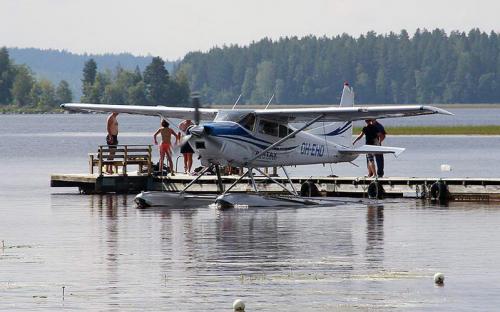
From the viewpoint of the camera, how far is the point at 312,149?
97.7 ft

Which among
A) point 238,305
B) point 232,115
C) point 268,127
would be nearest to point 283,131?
point 268,127

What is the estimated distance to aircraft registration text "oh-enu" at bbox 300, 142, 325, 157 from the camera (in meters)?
29.5

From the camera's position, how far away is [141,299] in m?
15.1

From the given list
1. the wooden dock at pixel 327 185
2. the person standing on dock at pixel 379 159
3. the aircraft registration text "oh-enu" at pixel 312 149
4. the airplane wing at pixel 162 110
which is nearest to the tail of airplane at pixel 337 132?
the person standing on dock at pixel 379 159

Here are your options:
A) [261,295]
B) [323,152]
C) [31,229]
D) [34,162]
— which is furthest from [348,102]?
[34,162]

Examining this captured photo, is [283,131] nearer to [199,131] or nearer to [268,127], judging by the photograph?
[268,127]

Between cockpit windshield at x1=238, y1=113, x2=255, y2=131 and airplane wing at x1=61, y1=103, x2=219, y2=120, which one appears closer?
cockpit windshield at x1=238, y1=113, x2=255, y2=131

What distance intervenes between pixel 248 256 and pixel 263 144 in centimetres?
961

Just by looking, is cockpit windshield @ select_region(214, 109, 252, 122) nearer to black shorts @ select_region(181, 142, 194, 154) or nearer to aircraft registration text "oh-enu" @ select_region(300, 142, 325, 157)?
black shorts @ select_region(181, 142, 194, 154)

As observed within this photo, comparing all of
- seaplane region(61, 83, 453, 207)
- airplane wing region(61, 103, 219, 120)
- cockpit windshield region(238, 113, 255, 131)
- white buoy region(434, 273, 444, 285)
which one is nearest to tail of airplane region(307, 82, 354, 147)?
seaplane region(61, 83, 453, 207)

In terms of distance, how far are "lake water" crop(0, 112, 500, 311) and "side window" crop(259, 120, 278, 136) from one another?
2.00 metres

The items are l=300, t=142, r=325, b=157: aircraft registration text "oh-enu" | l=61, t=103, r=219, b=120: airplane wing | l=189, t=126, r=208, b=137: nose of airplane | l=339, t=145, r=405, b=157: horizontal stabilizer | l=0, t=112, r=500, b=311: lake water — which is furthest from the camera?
l=61, t=103, r=219, b=120: airplane wing

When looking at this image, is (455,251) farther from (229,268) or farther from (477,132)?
(477,132)

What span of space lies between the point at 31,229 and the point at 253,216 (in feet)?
13.9
